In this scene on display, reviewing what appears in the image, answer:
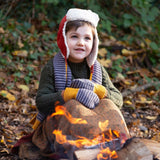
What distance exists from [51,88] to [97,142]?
76 cm

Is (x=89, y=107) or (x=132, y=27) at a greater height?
(x=132, y=27)

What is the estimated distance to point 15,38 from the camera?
17.7ft

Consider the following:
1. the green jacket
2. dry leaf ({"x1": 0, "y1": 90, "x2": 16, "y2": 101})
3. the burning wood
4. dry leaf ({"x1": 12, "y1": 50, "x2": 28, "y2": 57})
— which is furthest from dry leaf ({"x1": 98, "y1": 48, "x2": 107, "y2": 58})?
the burning wood

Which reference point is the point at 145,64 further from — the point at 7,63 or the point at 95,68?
the point at 95,68

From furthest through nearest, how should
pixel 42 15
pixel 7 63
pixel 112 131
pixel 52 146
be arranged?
pixel 42 15
pixel 7 63
pixel 52 146
pixel 112 131

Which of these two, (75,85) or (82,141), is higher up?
(75,85)

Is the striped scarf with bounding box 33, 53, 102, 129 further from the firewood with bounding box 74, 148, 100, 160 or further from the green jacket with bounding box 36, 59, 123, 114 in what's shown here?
the firewood with bounding box 74, 148, 100, 160

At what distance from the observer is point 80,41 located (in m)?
2.76

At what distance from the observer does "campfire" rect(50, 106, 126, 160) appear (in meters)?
2.29

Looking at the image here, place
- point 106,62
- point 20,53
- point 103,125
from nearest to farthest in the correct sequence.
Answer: point 103,125 → point 20,53 → point 106,62

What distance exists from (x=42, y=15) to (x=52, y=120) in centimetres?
399

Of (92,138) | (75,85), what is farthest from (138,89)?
(92,138)

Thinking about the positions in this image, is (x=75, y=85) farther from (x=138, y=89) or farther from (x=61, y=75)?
(x=138, y=89)

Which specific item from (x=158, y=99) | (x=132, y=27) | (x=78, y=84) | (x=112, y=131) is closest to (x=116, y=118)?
(x=112, y=131)
